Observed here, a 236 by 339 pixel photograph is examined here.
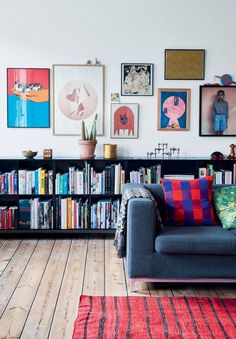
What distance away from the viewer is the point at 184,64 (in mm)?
5137

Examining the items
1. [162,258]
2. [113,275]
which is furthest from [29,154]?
[162,258]

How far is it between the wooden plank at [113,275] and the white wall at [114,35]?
60.6 inches

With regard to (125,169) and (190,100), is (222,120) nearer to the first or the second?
(190,100)

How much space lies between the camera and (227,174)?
16.4 ft

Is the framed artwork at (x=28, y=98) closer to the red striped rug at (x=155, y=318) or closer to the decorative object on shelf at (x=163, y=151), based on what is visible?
the decorative object on shelf at (x=163, y=151)

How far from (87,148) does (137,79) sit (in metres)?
0.92

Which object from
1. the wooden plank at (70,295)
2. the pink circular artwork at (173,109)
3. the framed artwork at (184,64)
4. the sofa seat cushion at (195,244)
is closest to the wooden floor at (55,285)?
the wooden plank at (70,295)

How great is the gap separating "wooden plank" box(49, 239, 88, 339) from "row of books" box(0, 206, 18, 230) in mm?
713

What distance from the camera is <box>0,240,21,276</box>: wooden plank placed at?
4.12 meters

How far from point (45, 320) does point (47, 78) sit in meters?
2.89

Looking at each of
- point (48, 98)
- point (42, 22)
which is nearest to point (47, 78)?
point (48, 98)

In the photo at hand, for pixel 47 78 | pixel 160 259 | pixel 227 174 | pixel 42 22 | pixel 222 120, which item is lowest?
pixel 160 259

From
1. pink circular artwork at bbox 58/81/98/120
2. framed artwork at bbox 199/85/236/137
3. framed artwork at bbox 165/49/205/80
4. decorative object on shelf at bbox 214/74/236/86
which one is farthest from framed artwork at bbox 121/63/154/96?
decorative object on shelf at bbox 214/74/236/86

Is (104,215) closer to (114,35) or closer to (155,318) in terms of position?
(114,35)
